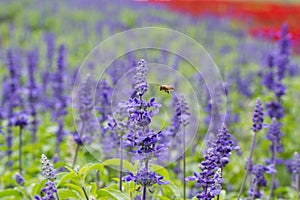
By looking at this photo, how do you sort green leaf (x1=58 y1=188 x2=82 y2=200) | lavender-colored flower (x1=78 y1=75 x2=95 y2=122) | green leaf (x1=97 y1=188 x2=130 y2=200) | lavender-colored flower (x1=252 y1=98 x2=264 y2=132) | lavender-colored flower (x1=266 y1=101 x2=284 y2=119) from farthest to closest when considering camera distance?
1. lavender-colored flower (x1=266 y1=101 x2=284 y2=119)
2. lavender-colored flower (x1=78 y1=75 x2=95 y2=122)
3. lavender-colored flower (x1=252 y1=98 x2=264 y2=132)
4. green leaf (x1=58 y1=188 x2=82 y2=200)
5. green leaf (x1=97 y1=188 x2=130 y2=200)

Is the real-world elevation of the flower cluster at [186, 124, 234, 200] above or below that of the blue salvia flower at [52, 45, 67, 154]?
below

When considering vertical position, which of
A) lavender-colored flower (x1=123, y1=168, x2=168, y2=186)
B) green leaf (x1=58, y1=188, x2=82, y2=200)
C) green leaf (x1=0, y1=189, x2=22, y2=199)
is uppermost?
lavender-colored flower (x1=123, y1=168, x2=168, y2=186)

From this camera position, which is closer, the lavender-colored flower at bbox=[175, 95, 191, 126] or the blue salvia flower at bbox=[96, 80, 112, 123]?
the lavender-colored flower at bbox=[175, 95, 191, 126]

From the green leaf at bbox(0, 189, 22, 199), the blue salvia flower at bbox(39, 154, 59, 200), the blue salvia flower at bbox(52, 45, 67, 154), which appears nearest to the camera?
the blue salvia flower at bbox(39, 154, 59, 200)

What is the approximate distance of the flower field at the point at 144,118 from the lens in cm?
313

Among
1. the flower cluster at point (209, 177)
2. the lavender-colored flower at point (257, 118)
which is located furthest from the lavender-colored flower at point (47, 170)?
the lavender-colored flower at point (257, 118)

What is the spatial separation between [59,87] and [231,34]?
13.4 m

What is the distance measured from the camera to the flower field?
3.13 meters

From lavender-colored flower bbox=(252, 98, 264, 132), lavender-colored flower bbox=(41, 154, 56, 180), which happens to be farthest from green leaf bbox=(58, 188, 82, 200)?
lavender-colored flower bbox=(252, 98, 264, 132)

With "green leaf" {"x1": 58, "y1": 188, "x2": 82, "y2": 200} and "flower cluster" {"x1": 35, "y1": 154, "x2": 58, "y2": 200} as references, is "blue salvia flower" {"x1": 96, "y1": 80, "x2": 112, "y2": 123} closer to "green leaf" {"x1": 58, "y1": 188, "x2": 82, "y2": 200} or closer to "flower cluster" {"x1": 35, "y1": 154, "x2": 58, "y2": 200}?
"green leaf" {"x1": 58, "y1": 188, "x2": 82, "y2": 200}

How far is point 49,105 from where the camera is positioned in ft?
26.5

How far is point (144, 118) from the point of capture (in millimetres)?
2783

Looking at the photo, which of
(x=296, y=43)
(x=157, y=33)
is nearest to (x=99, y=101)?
(x=157, y=33)

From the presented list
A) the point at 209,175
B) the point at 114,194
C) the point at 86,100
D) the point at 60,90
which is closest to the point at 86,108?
the point at 86,100
